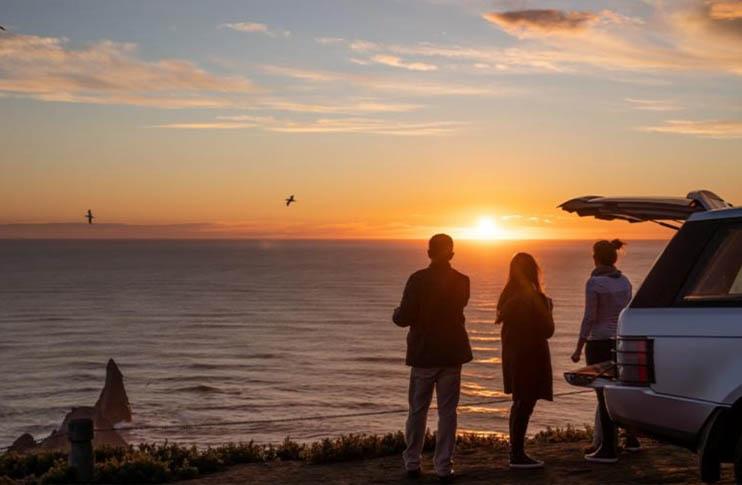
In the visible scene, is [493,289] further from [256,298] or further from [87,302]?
[87,302]

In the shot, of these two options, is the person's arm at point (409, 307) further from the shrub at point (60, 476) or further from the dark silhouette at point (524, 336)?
the shrub at point (60, 476)

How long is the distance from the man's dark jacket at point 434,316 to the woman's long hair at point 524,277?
533mm

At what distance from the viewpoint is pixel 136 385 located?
58.6 metres

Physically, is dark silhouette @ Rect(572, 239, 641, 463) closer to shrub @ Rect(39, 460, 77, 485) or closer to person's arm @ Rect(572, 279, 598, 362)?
person's arm @ Rect(572, 279, 598, 362)

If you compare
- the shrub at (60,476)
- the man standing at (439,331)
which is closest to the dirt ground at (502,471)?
the man standing at (439,331)

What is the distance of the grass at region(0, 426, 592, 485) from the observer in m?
10.5

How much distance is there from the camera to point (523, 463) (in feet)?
34.0

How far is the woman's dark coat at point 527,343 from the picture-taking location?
9.90 meters

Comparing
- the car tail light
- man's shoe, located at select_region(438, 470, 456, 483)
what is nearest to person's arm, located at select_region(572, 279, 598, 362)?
man's shoe, located at select_region(438, 470, 456, 483)

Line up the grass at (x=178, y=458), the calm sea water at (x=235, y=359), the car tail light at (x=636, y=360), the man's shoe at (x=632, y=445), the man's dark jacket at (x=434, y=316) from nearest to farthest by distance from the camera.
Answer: the car tail light at (x=636, y=360), the man's dark jacket at (x=434, y=316), the grass at (x=178, y=458), the man's shoe at (x=632, y=445), the calm sea water at (x=235, y=359)

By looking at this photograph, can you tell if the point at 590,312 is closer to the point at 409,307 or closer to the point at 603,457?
the point at 603,457

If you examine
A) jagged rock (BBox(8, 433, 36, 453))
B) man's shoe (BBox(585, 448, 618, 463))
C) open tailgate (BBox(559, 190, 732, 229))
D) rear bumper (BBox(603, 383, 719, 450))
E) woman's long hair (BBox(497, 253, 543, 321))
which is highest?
open tailgate (BBox(559, 190, 732, 229))

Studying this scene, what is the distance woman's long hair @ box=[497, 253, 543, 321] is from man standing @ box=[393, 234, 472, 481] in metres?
0.48

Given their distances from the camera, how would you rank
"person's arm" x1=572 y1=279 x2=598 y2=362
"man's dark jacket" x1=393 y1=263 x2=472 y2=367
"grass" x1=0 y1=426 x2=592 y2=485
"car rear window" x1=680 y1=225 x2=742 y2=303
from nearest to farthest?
"car rear window" x1=680 y1=225 x2=742 y2=303, "man's dark jacket" x1=393 y1=263 x2=472 y2=367, "person's arm" x1=572 y1=279 x2=598 y2=362, "grass" x1=0 y1=426 x2=592 y2=485
